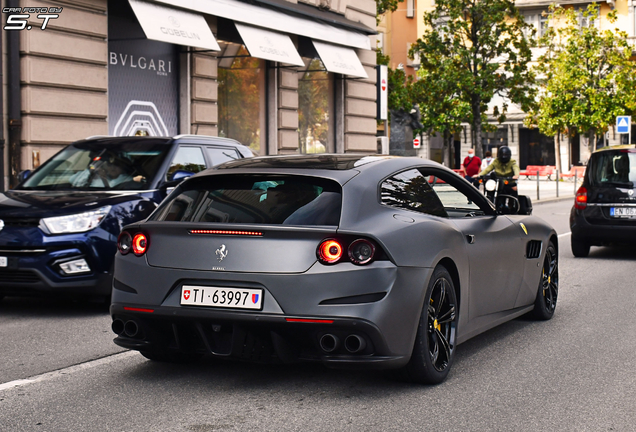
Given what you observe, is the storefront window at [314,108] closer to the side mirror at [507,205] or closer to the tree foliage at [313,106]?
the tree foliage at [313,106]

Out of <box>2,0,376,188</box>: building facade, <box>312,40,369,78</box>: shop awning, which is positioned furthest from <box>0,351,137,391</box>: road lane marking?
<box>312,40,369,78</box>: shop awning

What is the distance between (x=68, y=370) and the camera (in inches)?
231

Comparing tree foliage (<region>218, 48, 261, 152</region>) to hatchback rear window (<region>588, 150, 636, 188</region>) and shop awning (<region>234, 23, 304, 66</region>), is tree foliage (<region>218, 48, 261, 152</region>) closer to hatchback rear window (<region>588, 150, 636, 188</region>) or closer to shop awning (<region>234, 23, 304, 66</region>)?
shop awning (<region>234, 23, 304, 66</region>)

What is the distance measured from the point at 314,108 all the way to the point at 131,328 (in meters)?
19.4

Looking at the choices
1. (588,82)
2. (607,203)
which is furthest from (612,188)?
(588,82)

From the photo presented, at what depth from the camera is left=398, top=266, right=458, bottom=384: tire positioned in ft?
17.0

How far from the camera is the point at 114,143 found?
32.0 feet

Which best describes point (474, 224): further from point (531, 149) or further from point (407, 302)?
point (531, 149)

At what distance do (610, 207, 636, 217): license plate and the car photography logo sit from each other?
379 inches

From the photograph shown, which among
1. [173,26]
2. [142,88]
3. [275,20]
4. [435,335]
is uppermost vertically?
[275,20]

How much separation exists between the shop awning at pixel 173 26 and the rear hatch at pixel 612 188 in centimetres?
809

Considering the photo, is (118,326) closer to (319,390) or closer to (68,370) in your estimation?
(68,370)

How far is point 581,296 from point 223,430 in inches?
229

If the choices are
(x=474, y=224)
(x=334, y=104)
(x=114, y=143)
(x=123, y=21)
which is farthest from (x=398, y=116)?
(x=474, y=224)
